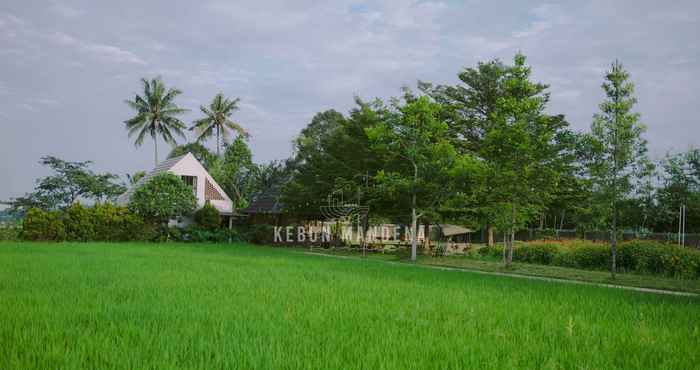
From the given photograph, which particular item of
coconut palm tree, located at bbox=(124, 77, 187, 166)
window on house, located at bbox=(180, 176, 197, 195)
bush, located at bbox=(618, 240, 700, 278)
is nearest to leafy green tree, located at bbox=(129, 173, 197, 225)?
window on house, located at bbox=(180, 176, 197, 195)

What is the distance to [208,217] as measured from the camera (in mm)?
36250

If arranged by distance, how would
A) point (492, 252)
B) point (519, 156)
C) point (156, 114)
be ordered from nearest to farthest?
point (519, 156) → point (492, 252) → point (156, 114)

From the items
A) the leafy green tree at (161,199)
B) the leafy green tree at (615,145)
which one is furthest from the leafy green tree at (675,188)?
the leafy green tree at (161,199)

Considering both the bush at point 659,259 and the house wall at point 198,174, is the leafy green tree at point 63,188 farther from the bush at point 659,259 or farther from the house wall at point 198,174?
the bush at point 659,259

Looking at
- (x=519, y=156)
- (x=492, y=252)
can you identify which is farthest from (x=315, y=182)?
(x=519, y=156)

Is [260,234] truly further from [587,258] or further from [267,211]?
[587,258]

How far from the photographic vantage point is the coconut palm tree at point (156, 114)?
49.6 meters

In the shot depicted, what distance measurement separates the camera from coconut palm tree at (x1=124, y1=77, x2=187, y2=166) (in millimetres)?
49625

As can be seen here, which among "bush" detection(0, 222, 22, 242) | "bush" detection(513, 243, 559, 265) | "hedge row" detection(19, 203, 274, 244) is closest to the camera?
"bush" detection(513, 243, 559, 265)

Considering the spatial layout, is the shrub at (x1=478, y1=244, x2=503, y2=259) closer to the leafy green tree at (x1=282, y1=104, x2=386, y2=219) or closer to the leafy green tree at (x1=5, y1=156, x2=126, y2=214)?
the leafy green tree at (x1=282, y1=104, x2=386, y2=219)

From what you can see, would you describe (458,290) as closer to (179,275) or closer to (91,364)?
(179,275)

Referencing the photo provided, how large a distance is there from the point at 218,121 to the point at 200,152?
5.71 metres

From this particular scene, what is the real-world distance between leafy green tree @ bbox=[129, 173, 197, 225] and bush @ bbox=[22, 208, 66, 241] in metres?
4.64

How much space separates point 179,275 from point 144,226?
23765 millimetres
